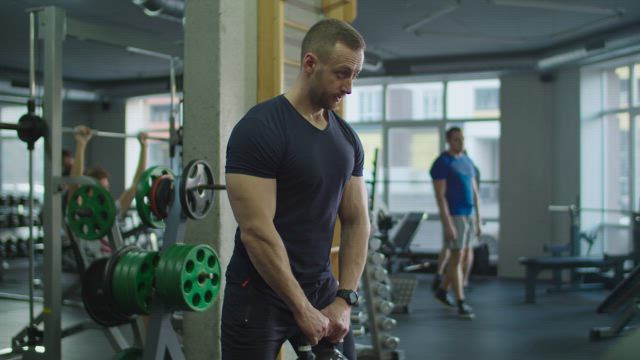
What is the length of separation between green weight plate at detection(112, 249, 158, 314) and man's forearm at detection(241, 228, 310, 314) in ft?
4.11

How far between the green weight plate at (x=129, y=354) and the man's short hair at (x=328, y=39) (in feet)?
5.74

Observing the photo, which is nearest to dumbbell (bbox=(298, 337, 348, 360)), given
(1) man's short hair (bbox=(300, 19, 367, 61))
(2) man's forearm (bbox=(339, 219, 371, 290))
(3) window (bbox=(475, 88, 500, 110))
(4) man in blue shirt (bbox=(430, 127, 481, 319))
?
(2) man's forearm (bbox=(339, 219, 371, 290))

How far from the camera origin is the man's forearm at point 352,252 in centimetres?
160

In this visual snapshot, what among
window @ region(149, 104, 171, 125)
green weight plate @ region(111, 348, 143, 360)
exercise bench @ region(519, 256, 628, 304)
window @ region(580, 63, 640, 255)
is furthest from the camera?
window @ region(149, 104, 171, 125)

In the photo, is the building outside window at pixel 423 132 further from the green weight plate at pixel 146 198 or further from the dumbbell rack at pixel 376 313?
the green weight plate at pixel 146 198

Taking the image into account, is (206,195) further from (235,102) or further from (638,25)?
(638,25)

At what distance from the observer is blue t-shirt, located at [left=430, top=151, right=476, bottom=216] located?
4.98m

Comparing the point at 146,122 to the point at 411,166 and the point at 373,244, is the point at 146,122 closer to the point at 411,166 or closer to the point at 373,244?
the point at 411,166

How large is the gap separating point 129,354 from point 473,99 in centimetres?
661

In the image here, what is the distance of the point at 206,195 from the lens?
2.45 m

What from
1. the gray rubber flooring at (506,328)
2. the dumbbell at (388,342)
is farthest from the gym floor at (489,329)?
the dumbbell at (388,342)

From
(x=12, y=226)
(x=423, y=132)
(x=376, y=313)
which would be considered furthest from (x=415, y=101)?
(x=376, y=313)

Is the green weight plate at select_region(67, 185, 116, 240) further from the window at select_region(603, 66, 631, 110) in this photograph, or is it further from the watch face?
the window at select_region(603, 66, 631, 110)

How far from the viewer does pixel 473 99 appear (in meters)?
8.54
